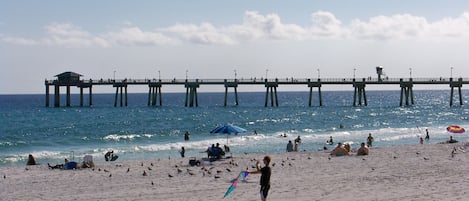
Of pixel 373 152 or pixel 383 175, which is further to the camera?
pixel 373 152

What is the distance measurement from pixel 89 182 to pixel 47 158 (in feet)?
36.7

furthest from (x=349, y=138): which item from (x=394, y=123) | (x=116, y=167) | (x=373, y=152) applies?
(x=116, y=167)

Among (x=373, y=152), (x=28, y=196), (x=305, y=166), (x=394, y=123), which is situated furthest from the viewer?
(x=394, y=123)

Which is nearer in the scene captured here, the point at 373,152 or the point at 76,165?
the point at 76,165

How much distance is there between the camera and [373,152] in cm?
2455

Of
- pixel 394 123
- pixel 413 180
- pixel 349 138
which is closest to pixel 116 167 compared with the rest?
pixel 413 180

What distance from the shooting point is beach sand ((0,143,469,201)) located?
1411 centimetres

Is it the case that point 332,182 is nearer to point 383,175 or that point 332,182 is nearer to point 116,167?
point 383,175

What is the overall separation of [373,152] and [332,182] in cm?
927

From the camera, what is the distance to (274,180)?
53.9ft

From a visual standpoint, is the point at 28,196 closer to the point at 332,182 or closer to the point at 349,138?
the point at 332,182

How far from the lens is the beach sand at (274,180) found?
46.3 feet

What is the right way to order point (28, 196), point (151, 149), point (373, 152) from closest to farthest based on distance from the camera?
point (28, 196) < point (373, 152) < point (151, 149)

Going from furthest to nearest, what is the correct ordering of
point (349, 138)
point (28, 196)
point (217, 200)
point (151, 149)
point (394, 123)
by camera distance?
point (394, 123), point (349, 138), point (151, 149), point (28, 196), point (217, 200)
